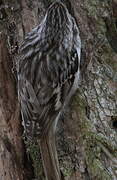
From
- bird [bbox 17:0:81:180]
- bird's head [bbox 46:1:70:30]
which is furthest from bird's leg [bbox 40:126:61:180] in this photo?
bird's head [bbox 46:1:70:30]

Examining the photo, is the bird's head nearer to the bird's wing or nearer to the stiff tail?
the bird's wing

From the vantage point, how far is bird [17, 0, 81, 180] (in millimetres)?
2635

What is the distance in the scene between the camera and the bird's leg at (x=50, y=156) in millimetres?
2568

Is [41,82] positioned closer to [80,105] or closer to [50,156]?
[80,105]

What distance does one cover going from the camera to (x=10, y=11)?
3033mm

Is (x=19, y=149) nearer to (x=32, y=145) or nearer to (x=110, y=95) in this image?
(x=32, y=145)

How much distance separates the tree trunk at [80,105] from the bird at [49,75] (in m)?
0.06

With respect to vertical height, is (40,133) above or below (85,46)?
below

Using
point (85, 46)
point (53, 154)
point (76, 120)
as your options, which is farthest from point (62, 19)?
point (53, 154)

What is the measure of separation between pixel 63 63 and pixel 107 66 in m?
0.26

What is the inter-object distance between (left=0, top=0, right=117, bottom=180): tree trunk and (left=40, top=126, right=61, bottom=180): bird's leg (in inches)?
1.6

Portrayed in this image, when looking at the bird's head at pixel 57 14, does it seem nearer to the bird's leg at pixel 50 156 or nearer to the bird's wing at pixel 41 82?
the bird's wing at pixel 41 82

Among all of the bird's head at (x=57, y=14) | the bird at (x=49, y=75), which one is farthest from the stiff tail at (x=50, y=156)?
the bird's head at (x=57, y=14)

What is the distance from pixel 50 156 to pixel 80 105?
332mm
